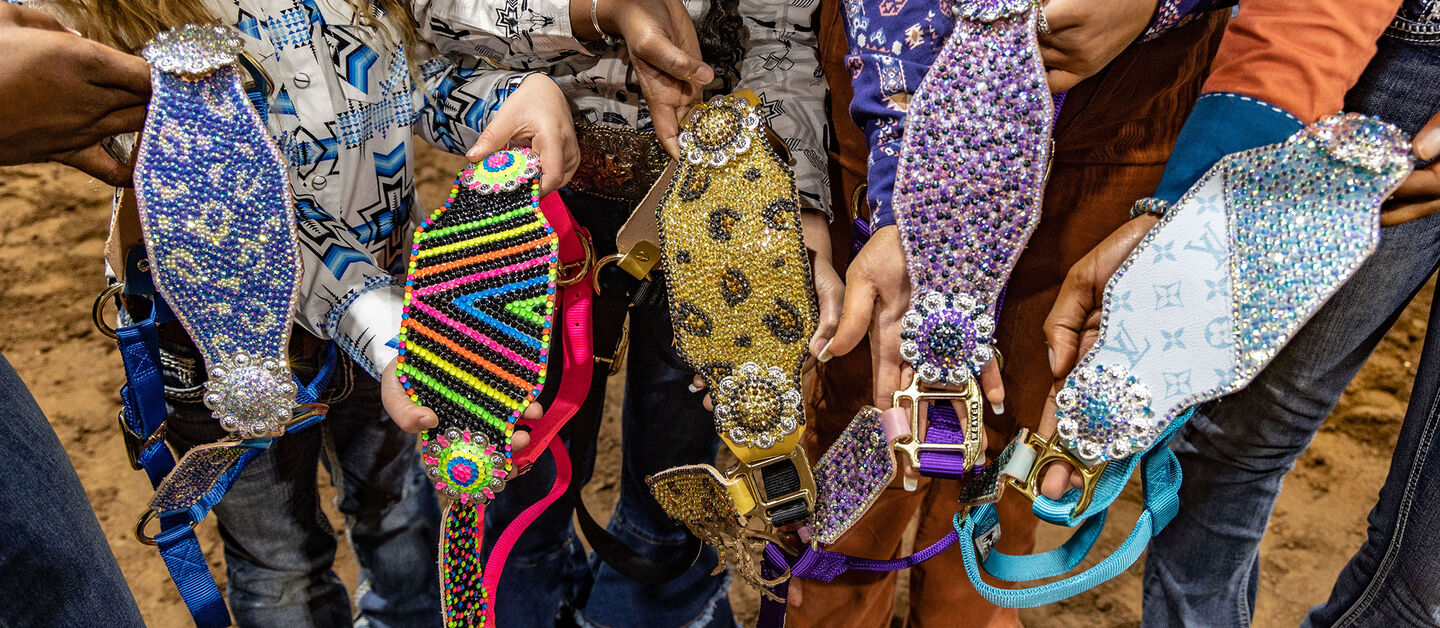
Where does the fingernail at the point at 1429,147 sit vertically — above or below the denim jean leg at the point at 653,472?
above

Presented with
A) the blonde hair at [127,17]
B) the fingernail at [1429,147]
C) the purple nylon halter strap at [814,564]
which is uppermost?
the blonde hair at [127,17]

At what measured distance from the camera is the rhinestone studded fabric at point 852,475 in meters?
0.94

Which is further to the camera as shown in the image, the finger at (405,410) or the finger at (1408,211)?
the finger at (405,410)

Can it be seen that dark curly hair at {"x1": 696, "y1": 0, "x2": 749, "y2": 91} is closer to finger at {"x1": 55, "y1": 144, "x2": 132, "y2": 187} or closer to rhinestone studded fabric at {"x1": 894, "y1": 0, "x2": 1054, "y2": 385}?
rhinestone studded fabric at {"x1": 894, "y1": 0, "x2": 1054, "y2": 385}

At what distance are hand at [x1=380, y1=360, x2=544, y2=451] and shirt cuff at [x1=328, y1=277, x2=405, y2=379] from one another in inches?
1.3

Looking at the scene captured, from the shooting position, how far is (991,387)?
0.90 meters

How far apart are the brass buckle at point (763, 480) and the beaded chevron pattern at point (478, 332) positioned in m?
0.25

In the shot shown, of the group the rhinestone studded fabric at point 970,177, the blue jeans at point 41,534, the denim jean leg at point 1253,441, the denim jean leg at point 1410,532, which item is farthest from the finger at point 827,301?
the blue jeans at point 41,534

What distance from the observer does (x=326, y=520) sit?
1.36 metres

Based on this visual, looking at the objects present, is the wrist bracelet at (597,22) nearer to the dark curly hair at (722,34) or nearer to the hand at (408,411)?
the dark curly hair at (722,34)

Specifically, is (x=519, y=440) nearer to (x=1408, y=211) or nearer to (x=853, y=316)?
(x=853, y=316)

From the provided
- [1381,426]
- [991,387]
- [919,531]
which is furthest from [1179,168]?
[1381,426]

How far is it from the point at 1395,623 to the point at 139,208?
1.46 m

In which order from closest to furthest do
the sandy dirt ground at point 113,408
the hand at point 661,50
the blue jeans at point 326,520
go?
the hand at point 661,50
the blue jeans at point 326,520
the sandy dirt ground at point 113,408
